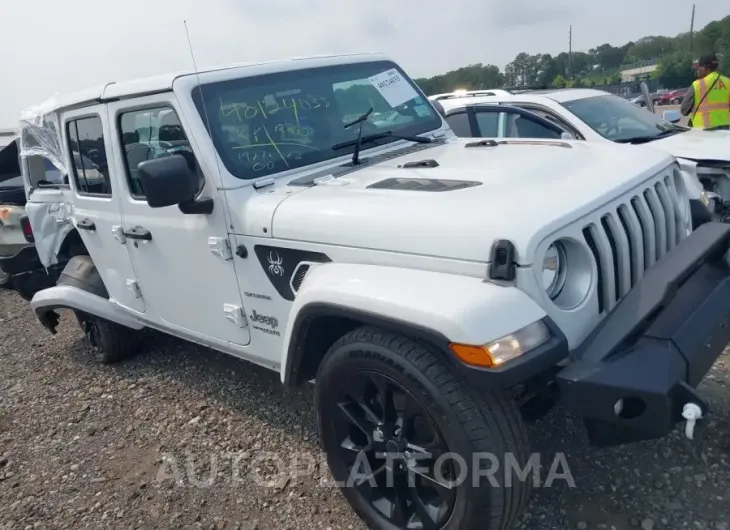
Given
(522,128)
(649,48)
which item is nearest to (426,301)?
(522,128)

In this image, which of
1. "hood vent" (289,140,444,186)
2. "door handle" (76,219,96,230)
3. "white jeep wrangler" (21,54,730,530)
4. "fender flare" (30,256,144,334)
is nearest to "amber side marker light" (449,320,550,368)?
"white jeep wrangler" (21,54,730,530)

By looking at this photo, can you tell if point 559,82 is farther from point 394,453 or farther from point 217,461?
point 394,453

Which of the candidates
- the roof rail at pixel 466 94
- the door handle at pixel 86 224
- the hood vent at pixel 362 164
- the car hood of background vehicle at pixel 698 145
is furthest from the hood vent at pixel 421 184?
the roof rail at pixel 466 94

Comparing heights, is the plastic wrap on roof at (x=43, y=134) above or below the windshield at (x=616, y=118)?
above

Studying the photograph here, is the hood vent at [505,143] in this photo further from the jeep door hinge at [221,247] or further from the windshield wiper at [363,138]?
the jeep door hinge at [221,247]

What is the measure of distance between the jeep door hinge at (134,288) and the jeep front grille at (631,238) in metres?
2.78

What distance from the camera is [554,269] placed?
2.36 meters

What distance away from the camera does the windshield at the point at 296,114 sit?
3.23m

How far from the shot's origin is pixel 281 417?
3828 mm

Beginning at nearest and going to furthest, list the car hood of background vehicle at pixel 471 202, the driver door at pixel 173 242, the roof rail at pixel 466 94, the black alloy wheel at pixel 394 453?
1. the car hood of background vehicle at pixel 471 202
2. the black alloy wheel at pixel 394 453
3. the driver door at pixel 173 242
4. the roof rail at pixel 466 94

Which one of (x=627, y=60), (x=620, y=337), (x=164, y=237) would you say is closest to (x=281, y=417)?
(x=164, y=237)

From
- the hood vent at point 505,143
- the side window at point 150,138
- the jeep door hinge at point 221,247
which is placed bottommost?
the jeep door hinge at point 221,247

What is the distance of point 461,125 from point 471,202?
4021 millimetres

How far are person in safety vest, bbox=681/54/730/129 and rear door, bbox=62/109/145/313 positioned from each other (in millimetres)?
6823
